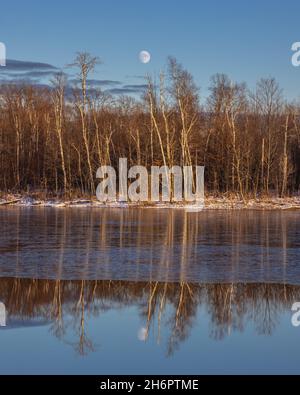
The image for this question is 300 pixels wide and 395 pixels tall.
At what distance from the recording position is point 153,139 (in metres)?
56.2

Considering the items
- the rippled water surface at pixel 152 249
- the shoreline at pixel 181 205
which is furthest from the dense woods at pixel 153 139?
the rippled water surface at pixel 152 249

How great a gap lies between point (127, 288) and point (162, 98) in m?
35.0

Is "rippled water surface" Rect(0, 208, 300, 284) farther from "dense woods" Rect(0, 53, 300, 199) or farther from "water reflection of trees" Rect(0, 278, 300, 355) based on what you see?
"dense woods" Rect(0, 53, 300, 199)

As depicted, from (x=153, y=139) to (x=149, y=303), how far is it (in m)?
45.2

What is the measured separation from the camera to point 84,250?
1866cm

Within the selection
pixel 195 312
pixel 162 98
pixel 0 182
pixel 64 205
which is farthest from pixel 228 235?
pixel 0 182

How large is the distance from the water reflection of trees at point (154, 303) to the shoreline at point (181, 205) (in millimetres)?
26517

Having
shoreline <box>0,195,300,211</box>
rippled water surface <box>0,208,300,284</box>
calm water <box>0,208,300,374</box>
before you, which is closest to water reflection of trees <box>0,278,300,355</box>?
calm water <box>0,208,300,374</box>

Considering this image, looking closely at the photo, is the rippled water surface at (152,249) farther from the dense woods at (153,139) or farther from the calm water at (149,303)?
the dense woods at (153,139)

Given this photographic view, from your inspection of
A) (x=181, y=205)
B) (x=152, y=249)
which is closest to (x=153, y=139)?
(x=181, y=205)

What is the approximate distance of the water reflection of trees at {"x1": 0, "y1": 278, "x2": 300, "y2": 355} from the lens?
391 inches

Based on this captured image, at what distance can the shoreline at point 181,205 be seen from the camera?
4091 centimetres

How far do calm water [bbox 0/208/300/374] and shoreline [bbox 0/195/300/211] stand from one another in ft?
60.1

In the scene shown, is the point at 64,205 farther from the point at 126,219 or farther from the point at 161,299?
the point at 161,299
